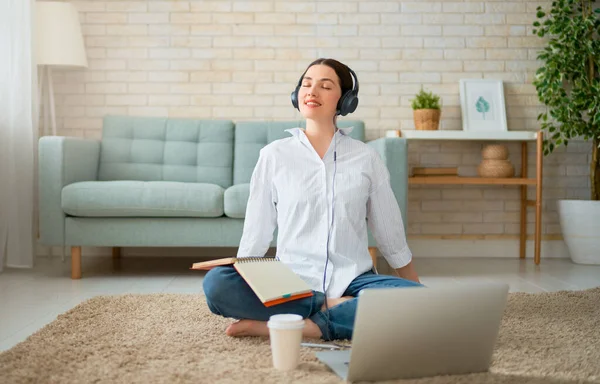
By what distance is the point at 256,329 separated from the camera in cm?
173

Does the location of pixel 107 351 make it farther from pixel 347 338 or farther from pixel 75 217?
pixel 75 217

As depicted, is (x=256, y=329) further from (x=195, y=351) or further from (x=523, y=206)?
(x=523, y=206)

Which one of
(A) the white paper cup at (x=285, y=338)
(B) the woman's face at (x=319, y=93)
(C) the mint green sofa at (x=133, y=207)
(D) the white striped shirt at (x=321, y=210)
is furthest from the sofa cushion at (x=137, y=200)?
(A) the white paper cup at (x=285, y=338)

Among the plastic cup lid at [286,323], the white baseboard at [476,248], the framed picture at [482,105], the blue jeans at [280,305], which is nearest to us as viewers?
the plastic cup lid at [286,323]

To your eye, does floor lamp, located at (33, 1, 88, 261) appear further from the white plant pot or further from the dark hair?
the white plant pot

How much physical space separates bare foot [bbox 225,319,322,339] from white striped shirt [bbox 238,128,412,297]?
102 millimetres

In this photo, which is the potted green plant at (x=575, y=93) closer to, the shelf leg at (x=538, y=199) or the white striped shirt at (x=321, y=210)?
the shelf leg at (x=538, y=199)

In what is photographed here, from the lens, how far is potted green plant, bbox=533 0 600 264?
3.52 metres

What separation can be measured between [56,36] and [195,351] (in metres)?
2.44

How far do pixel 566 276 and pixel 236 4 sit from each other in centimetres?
241

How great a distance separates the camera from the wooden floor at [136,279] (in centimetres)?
227

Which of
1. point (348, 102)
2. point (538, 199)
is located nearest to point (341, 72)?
point (348, 102)

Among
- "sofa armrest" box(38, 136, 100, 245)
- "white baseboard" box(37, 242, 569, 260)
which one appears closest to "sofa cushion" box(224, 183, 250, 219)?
"sofa armrest" box(38, 136, 100, 245)

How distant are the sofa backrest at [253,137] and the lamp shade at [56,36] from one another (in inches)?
38.5
